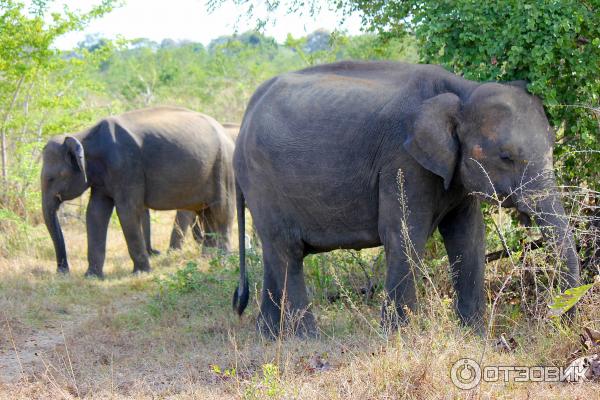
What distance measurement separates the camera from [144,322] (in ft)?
26.8

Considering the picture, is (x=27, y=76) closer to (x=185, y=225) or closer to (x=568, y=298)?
(x=185, y=225)

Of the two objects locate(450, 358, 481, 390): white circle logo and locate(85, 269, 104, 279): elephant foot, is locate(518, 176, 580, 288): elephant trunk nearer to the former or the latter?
locate(450, 358, 481, 390): white circle logo

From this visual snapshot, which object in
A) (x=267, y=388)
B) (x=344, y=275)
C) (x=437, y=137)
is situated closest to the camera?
(x=267, y=388)

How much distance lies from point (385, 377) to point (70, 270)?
686 centimetres

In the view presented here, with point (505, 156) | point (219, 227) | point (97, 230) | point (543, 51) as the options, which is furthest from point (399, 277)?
point (219, 227)

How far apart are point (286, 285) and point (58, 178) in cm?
486

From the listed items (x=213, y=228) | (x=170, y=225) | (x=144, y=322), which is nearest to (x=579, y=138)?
(x=144, y=322)

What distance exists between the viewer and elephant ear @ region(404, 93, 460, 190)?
6406 mm

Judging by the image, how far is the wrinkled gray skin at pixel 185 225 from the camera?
12727 millimetres

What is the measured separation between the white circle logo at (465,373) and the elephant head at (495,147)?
3.47ft

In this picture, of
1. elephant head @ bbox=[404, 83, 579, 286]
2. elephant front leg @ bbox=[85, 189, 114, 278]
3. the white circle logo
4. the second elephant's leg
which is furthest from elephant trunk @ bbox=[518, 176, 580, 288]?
the second elephant's leg

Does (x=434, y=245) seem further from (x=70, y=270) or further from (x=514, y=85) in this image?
(x=70, y=270)

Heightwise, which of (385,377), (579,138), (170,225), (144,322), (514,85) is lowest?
(170,225)

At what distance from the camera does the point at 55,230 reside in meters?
11.3
